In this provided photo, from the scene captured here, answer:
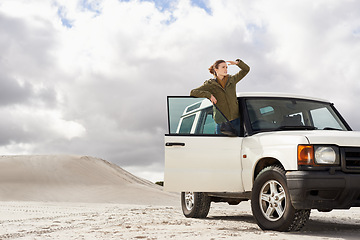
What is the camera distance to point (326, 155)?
19.3 ft

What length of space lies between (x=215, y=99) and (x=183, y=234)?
2.03 m

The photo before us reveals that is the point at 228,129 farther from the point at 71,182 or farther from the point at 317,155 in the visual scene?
the point at 71,182

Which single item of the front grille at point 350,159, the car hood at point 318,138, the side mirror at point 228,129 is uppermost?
the side mirror at point 228,129

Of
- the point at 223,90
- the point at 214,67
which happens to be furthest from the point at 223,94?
the point at 214,67

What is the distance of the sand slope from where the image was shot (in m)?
24.4

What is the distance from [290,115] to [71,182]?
2295 cm

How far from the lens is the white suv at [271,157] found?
19.1ft

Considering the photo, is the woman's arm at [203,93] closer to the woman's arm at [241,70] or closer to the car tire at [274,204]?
the woman's arm at [241,70]

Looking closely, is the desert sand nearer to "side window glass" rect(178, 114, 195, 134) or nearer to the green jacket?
"side window glass" rect(178, 114, 195, 134)

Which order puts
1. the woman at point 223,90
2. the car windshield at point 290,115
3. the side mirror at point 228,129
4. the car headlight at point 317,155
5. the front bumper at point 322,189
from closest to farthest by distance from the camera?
the front bumper at point 322,189
the car headlight at point 317,155
the side mirror at point 228,129
the car windshield at point 290,115
the woman at point 223,90

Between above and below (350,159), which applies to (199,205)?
below

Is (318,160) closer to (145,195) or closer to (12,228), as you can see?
(12,228)

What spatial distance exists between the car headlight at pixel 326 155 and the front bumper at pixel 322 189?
0.48 ft

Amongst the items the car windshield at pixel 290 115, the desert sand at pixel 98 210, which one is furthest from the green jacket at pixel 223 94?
the desert sand at pixel 98 210
